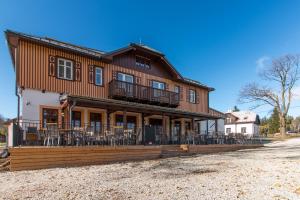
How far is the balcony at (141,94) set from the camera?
16812mm

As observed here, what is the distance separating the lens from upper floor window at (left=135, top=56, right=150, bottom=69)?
64.3ft

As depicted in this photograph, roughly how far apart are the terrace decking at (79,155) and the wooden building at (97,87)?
1106 mm

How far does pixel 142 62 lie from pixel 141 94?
319 centimetres

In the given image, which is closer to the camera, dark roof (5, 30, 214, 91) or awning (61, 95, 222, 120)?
awning (61, 95, 222, 120)

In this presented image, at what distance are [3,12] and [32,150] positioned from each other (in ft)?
30.8

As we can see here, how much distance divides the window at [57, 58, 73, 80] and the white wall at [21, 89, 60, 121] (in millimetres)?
1451

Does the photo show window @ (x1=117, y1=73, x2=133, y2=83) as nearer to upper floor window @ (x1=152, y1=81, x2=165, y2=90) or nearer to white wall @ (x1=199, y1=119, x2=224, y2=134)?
upper floor window @ (x1=152, y1=81, x2=165, y2=90)

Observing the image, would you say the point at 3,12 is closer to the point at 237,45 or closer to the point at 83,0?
the point at 83,0

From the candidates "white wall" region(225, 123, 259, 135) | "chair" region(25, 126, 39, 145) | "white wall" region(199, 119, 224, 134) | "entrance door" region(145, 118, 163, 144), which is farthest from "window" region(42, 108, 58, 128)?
"white wall" region(225, 123, 259, 135)

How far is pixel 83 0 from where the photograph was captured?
17688mm

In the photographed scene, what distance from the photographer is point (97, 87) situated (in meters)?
16.5

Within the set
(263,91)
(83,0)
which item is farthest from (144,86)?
(263,91)

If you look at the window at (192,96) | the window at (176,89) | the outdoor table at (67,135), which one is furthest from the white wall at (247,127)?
the outdoor table at (67,135)

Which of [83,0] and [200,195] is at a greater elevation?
[83,0]
